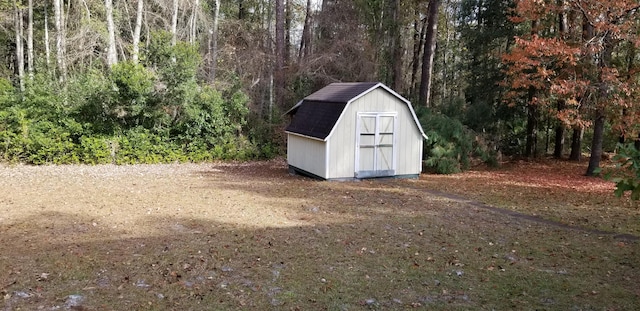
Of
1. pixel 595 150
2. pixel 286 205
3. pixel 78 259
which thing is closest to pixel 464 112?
pixel 595 150

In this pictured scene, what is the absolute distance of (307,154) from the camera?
14.0m

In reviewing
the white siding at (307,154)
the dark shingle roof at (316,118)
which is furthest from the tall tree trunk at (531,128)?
the white siding at (307,154)

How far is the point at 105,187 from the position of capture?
Result: 11.3 meters

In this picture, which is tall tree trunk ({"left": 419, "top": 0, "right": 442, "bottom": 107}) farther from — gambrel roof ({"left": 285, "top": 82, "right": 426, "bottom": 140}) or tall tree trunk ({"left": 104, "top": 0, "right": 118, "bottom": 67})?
tall tree trunk ({"left": 104, "top": 0, "right": 118, "bottom": 67})

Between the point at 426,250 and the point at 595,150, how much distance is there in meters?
10.8

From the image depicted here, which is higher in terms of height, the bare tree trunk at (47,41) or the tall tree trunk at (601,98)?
the bare tree trunk at (47,41)

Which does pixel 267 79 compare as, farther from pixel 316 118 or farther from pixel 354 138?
pixel 354 138

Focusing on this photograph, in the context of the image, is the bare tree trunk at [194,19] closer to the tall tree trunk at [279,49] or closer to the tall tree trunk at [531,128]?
the tall tree trunk at [279,49]

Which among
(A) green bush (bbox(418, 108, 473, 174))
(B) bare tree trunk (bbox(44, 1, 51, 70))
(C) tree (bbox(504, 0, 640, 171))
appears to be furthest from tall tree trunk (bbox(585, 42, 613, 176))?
(B) bare tree trunk (bbox(44, 1, 51, 70))

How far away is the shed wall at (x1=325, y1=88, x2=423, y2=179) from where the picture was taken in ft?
43.0

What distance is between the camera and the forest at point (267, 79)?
561 inches

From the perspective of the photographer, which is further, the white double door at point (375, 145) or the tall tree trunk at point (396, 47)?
the tall tree trunk at point (396, 47)

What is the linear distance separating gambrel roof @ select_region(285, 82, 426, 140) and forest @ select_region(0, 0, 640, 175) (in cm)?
300

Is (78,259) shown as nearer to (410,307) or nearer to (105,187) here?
(410,307)
